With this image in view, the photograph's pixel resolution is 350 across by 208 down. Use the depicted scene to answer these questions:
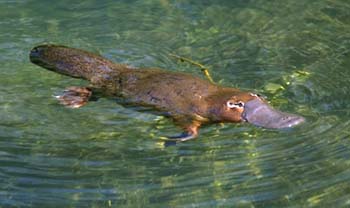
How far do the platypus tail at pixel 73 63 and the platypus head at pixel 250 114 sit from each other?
0.97m

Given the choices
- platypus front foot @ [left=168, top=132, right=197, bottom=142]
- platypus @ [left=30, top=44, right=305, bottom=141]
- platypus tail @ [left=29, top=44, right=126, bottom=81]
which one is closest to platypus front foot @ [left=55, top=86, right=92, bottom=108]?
platypus @ [left=30, top=44, right=305, bottom=141]

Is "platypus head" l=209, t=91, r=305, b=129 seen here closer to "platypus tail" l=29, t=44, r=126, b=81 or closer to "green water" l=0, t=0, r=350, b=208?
"green water" l=0, t=0, r=350, b=208

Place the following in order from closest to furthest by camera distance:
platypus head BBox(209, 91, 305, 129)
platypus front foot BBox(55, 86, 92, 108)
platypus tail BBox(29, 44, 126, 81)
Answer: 1. platypus head BBox(209, 91, 305, 129)
2. platypus front foot BBox(55, 86, 92, 108)
3. platypus tail BBox(29, 44, 126, 81)

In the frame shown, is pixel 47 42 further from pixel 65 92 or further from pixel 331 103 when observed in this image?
pixel 331 103

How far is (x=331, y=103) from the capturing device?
4.81 m

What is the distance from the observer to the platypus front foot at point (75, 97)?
4.81 m

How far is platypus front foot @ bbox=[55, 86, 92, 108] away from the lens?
4.81 metres

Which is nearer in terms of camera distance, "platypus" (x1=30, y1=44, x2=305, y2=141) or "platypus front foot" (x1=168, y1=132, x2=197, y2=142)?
"platypus front foot" (x1=168, y1=132, x2=197, y2=142)

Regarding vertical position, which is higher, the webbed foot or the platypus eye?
the platypus eye

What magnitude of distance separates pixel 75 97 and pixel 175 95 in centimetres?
80

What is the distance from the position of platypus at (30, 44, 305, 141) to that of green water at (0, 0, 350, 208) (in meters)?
0.13

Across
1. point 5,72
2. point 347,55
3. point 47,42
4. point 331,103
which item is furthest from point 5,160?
point 347,55

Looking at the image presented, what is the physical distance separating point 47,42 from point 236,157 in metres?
2.26

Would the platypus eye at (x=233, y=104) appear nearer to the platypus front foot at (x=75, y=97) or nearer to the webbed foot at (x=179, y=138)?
the webbed foot at (x=179, y=138)
